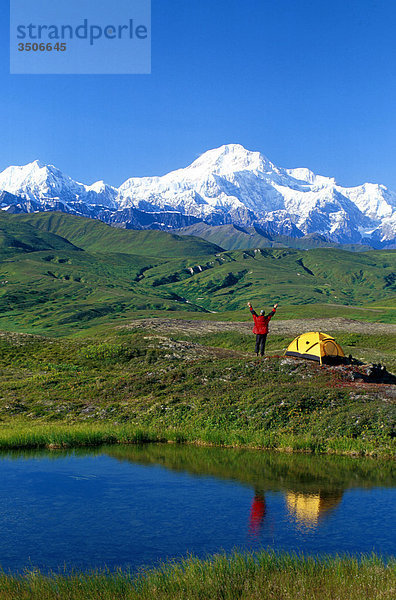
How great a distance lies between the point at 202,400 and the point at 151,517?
20.3m

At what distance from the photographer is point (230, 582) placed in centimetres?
1574

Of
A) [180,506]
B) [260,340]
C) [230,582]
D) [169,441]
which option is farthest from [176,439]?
[230,582]

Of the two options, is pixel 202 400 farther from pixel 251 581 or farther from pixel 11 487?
pixel 251 581

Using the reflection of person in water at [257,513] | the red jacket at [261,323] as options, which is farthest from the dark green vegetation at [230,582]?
the red jacket at [261,323]

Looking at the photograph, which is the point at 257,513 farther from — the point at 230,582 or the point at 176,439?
the point at 176,439

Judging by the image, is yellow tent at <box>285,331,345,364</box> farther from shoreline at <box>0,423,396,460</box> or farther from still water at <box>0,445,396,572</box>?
still water at <box>0,445,396,572</box>

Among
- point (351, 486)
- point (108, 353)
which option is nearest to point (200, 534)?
point (351, 486)

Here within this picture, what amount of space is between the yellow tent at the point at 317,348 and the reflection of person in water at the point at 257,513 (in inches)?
→ 1009

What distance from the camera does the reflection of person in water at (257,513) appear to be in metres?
21.2

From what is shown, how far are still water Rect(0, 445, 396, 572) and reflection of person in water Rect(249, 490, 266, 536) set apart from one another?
0.14 ft

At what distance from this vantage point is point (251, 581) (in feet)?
52.0

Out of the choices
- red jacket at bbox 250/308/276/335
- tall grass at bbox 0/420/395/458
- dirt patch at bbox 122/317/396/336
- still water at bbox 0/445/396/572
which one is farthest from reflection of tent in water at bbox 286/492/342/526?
dirt patch at bbox 122/317/396/336

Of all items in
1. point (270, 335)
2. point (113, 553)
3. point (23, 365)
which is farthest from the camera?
point (270, 335)

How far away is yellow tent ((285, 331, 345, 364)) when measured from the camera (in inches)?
1970
